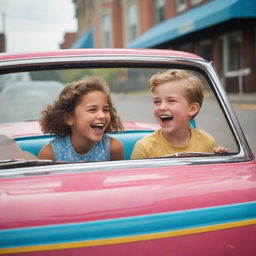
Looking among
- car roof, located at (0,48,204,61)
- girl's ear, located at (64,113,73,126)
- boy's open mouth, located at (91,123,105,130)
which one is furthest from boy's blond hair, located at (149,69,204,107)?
girl's ear, located at (64,113,73,126)

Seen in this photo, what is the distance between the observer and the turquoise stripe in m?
1.38

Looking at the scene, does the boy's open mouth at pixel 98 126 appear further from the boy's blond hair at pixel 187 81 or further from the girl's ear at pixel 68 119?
the boy's blond hair at pixel 187 81

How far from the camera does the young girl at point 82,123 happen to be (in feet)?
7.38

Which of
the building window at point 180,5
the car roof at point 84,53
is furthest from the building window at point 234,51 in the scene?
the car roof at point 84,53

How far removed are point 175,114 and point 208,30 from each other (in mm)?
17221

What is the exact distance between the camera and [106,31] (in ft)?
103

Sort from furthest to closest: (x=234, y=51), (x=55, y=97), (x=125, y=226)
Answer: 1. (x=234, y=51)
2. (x=55, y=97)
3. (x=125, y=226)

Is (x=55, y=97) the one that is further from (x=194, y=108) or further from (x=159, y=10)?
(x=159, y=10)

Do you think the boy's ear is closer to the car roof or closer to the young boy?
the young boy

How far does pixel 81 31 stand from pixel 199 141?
40.9 m

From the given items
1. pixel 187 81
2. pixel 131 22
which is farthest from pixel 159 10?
pixel 187 81

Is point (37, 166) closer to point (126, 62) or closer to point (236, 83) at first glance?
point (126, 62)

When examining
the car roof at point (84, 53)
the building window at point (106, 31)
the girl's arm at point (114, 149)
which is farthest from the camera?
the building window at point (106, 31)

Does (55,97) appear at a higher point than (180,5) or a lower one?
lower
